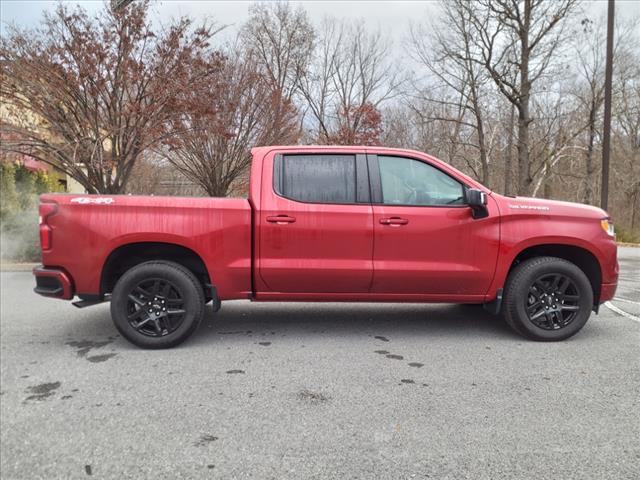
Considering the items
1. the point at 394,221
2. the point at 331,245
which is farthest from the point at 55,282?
the point at 394,221


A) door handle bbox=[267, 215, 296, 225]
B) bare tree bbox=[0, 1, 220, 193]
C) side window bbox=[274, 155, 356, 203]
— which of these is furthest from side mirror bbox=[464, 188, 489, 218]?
bare tree bbox=[0, 1, 220, 193]

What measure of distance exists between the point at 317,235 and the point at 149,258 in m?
1.68

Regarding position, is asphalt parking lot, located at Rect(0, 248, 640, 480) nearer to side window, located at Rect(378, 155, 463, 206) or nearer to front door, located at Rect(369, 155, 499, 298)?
front door, located at Rect(369, 155, 499, 298)

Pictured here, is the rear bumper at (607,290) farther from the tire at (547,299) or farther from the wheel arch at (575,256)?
the tire at (547,299)

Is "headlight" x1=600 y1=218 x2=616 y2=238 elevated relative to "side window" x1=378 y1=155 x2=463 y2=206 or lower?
lower

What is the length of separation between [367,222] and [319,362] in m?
1.33

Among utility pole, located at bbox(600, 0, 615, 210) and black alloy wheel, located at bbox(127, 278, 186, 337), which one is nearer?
black alloy wheel, located at bbox(127, 278, 186, 337)

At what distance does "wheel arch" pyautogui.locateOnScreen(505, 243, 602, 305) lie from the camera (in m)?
4.48

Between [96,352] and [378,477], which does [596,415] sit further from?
[96,352]

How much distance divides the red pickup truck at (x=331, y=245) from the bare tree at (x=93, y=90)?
24.1 feet

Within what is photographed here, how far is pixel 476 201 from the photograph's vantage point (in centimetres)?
412

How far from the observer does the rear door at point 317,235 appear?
4215mm

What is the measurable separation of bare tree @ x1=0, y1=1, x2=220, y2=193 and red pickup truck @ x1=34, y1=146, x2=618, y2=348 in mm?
7338

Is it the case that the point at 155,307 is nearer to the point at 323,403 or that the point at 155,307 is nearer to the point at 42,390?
the point at 42,390
